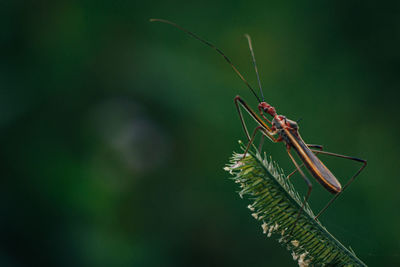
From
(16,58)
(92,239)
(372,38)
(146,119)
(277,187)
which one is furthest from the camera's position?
(372,38)

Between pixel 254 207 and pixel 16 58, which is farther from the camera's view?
pixel 16 58

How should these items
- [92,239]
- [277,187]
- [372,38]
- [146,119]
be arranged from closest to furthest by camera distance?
[277,187] → [92,239] → [146,119] → [372,38]

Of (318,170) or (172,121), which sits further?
(172,121)

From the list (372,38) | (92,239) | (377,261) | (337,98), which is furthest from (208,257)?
(372,38)

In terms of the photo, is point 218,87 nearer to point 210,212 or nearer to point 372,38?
point 210,212

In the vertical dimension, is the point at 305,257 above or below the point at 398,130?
below

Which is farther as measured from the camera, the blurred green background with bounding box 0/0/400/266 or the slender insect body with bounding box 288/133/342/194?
the blurred green background with bounding box 0/0/400/266

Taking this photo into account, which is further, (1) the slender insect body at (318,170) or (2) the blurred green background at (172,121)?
(2) the blurred green background at (172,121)

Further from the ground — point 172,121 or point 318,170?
point 318,170
